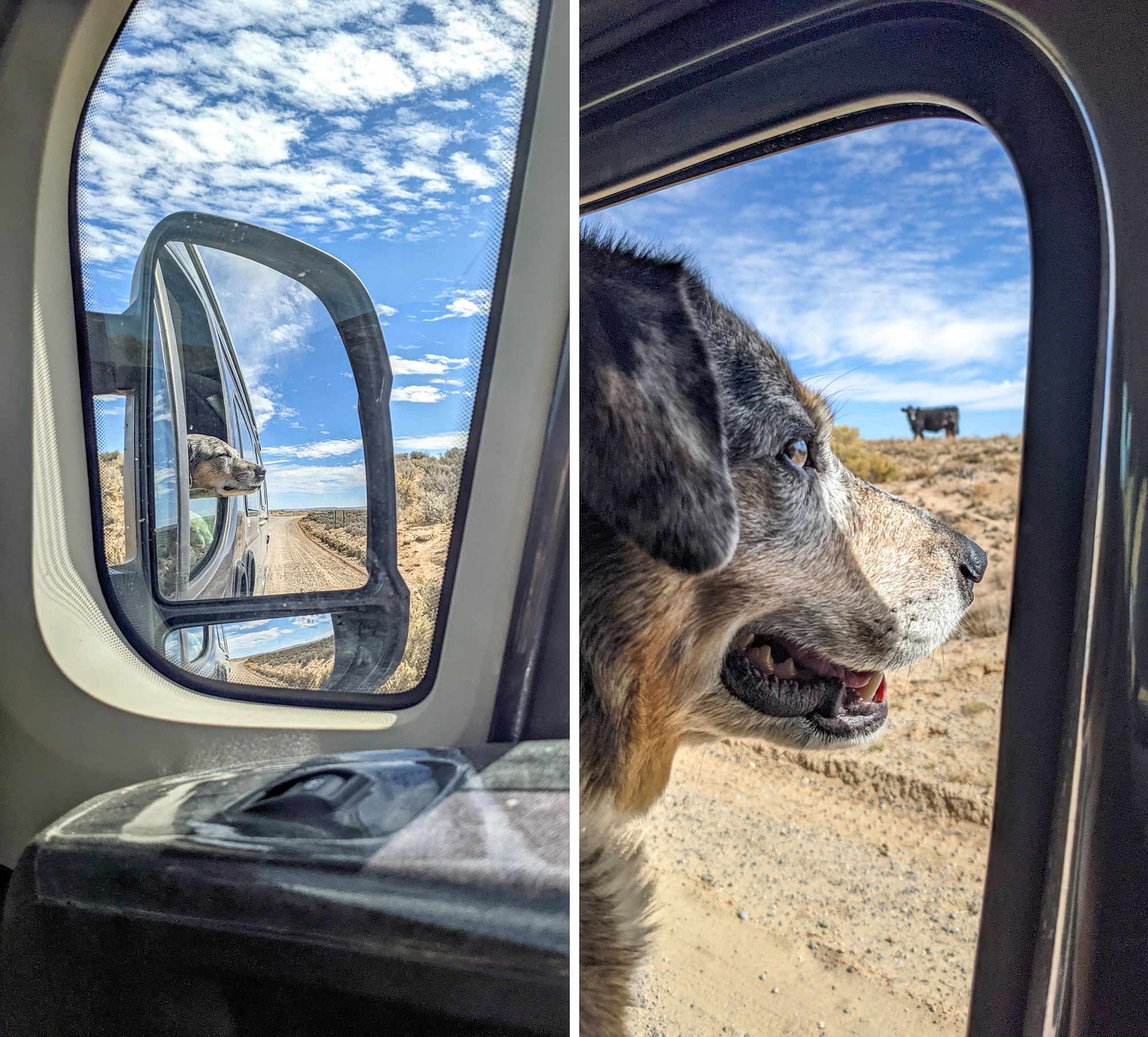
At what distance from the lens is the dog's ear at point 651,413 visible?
882 mm

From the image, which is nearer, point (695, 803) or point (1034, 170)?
point (1034, 170)

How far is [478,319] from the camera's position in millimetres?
853

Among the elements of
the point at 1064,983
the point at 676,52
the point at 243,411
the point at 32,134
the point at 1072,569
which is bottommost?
the point at 1064,983

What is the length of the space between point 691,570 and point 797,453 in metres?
0.20

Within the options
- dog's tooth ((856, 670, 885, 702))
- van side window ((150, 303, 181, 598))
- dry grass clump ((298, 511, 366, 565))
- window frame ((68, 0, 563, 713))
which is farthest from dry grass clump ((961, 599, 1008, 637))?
van side window ((150, 303, 181, 598))

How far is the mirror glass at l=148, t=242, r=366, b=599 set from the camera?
88 centimetres

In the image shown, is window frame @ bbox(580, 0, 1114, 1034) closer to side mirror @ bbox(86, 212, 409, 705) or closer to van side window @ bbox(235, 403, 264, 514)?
side mirror @ bbox(86, 212, 409, 705)

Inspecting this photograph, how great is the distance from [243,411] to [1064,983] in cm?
117

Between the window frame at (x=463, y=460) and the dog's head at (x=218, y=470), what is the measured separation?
2.2 inches

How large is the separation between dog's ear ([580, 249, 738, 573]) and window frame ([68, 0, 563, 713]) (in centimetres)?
8

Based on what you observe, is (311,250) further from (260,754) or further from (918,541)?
(918,541)

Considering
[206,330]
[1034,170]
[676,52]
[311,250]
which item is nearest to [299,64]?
[311,250]

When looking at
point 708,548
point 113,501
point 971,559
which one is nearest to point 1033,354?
point 971,559

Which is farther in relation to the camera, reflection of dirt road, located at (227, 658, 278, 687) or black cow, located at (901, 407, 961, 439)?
reflection of dirt road, located at (227, 658, 278, 687)
